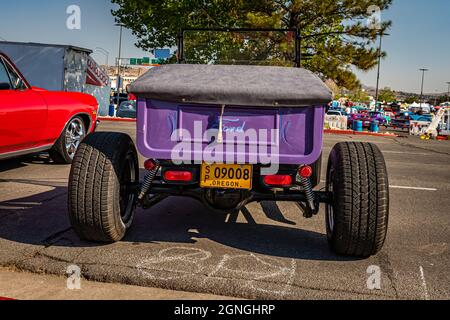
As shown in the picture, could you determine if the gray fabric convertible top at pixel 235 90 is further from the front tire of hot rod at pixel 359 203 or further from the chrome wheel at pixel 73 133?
the chrome wheel at pixel 73 133

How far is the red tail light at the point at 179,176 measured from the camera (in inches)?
139

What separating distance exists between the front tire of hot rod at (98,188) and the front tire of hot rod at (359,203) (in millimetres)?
1636

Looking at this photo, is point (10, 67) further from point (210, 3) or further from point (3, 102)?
point (210, 3)

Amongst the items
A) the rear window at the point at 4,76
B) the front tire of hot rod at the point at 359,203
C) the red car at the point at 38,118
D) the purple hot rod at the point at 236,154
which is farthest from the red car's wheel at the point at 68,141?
the front tire of hot rod at the point at 359,203

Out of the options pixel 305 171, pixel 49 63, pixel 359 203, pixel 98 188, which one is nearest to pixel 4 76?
pixel 98 188

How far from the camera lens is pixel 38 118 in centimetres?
630

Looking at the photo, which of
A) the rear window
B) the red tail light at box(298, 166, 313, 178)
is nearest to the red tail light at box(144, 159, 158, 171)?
the red tail light at box(298, 166, 313, 178)

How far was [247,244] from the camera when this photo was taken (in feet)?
12.7

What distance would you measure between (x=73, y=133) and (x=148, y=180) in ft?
14.5

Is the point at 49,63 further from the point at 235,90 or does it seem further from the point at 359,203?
the point at 359,203

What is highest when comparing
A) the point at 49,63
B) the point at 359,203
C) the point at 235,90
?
the point at 49,63

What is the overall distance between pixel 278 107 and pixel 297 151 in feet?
1.12

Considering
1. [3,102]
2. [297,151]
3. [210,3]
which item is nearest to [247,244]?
[297,151]

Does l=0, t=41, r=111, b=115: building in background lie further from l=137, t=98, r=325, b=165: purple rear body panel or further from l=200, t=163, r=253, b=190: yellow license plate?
l=200, t=163, r=253, b=190: yellow license plate
